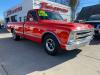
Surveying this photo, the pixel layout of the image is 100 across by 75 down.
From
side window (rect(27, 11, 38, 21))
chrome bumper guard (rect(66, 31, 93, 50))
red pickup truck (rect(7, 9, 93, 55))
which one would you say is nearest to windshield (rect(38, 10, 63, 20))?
red pickup truck (rect(7, 9, 93, 55))

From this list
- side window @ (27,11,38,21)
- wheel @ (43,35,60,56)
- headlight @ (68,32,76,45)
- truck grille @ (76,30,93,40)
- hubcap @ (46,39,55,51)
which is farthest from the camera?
side window @ (27,11,38,21)

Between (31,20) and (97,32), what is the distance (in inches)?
150

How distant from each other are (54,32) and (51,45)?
698 millimetres

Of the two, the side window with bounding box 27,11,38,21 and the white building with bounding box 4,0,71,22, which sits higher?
the white building with bounding box 4,0,71,22

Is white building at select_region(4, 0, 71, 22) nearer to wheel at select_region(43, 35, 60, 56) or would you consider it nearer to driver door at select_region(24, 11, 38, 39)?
driver door at select_region(24, 11, 38, 39)

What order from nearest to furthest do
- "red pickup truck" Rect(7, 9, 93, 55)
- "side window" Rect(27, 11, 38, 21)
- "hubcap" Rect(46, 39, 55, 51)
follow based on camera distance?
"red pickup truck" Rect(7, 9, 93, 55)
"hubcap" Rect(46, 39, 55, 51)
"side window" Rect(27, 11, 38, 21)

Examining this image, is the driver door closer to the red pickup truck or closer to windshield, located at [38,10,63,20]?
the red pickup truck

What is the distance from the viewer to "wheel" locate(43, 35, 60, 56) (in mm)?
5195

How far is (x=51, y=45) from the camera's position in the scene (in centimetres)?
555

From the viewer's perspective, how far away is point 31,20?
6.60m

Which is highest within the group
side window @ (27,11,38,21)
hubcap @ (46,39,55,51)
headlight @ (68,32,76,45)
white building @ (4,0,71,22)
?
white building @ (4,0,71,22)

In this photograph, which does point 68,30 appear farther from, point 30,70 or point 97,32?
point 97,32

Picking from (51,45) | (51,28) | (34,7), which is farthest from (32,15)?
(34,7)

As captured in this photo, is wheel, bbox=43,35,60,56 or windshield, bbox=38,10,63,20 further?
windshield, bbox=38,10,63,20
